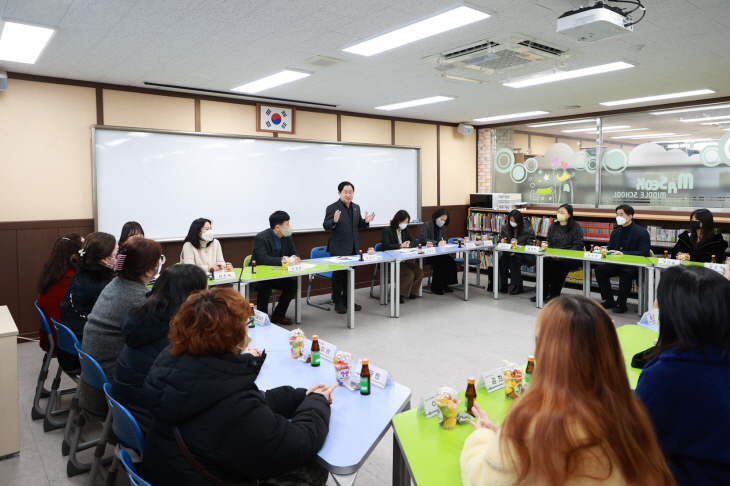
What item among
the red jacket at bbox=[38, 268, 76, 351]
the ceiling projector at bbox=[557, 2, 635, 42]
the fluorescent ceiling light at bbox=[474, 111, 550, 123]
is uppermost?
the fluorescent ceiling light at bbox=[474, 111, 550, 123]

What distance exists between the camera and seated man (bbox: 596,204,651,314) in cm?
629

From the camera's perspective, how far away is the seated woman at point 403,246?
7.02 m

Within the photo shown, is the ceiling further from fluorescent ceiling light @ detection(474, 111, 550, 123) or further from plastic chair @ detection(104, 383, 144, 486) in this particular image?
plastic chair @ detection(104, 383, 144, 486)

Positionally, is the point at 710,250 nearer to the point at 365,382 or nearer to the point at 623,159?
the point at 623,159

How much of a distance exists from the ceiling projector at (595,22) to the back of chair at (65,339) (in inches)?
140

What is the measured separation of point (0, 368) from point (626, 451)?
130 inches

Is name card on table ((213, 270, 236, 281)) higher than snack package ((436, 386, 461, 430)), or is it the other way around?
name card on table ((213, 270, 236, 281))

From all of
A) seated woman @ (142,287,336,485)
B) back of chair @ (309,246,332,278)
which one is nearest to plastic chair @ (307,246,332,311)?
back of chair @ (309,246,332,278)

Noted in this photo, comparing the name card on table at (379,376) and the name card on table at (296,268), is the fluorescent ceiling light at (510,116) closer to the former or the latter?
the name card on table at (296,268)

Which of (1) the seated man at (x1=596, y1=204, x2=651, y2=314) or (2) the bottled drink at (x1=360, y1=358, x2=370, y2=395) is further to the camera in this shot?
(1) the seated man at (x1=596, y1=204, x2=651, y2=314)

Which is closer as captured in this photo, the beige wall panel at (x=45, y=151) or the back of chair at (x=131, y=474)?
the back of chair at (x=131, y=474)

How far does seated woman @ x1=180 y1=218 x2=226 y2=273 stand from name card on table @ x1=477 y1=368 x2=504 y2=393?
3411 millimetres

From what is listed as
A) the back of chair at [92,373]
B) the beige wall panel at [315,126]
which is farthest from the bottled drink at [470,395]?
the beige wall panel at [315,126]

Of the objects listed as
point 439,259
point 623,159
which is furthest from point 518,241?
point 623,159
